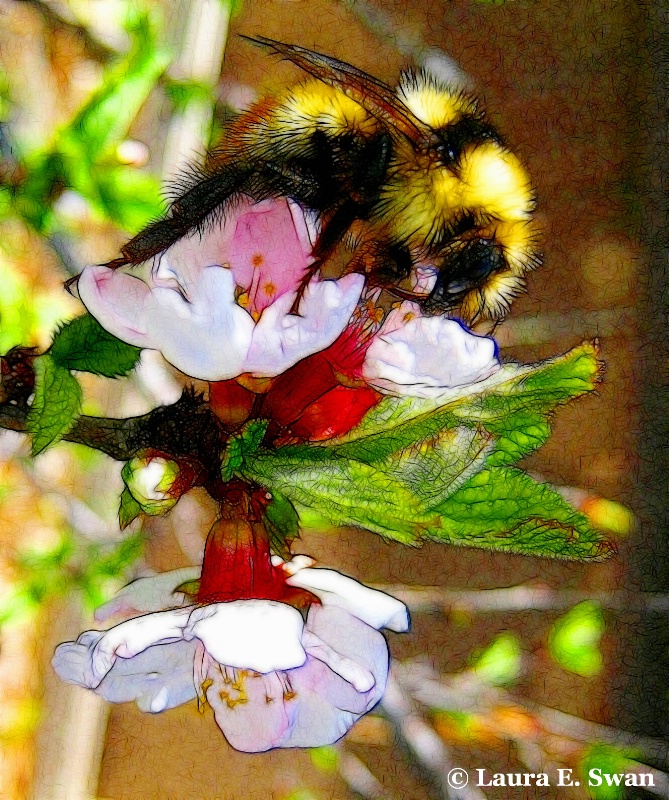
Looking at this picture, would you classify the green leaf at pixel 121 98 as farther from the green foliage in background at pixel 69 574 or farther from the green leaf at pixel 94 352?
the green foliage in background at pixel 69 574

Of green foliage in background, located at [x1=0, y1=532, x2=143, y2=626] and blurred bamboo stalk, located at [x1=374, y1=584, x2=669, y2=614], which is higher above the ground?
blurred bamboo stalk, located at [x1=374, y1=584, x2=669, y2=614]

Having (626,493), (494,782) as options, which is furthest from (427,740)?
(626,493)

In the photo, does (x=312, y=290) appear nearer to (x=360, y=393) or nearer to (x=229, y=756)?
(x=360, y=393)

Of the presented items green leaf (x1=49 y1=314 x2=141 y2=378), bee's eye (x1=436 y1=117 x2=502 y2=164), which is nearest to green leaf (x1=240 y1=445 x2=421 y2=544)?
green leaf (x1=49 y1=314 x2=141 y2=378)

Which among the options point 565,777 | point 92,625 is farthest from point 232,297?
point 565,777

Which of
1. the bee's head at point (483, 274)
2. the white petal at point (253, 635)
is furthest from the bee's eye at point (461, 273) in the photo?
the white petal at point (253, 635)

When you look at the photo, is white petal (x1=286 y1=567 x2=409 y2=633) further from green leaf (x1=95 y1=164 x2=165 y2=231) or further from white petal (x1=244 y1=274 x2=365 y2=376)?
green leaf (x1=95 y1=164 x2=165 y2=231)
